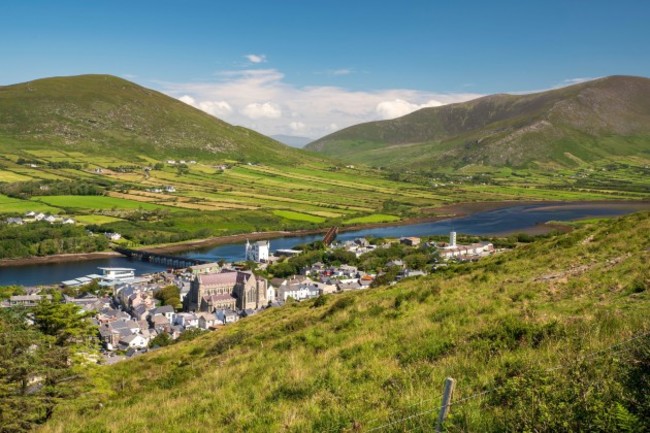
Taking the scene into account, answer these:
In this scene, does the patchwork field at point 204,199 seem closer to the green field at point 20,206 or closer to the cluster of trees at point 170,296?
the green field at point 20,206

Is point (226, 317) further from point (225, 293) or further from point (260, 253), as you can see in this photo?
point (260, 253)

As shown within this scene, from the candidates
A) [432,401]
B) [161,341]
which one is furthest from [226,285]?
[432,401]

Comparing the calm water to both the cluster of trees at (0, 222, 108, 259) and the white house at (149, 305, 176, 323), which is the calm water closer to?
the cluster of trees at (0, 222, 108, 259)

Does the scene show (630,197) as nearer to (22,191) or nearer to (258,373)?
(258,373)

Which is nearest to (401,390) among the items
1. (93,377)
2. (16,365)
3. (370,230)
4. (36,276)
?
(16,365)

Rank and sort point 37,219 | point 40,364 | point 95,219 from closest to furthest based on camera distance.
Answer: point 40,364, point 37,219, point 95,219
